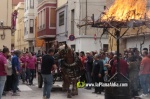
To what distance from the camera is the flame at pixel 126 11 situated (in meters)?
9.44

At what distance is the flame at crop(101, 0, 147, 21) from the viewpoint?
944 cm

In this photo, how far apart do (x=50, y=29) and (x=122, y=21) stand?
28505 mm

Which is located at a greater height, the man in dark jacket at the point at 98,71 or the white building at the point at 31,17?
the white building at the point at 31,17

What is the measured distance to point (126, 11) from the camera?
980 cm

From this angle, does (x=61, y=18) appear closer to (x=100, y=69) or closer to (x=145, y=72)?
(x=100, y=69)

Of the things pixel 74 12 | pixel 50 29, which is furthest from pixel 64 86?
pixel 50 29

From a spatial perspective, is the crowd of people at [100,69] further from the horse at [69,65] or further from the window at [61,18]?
the window at [61,18]

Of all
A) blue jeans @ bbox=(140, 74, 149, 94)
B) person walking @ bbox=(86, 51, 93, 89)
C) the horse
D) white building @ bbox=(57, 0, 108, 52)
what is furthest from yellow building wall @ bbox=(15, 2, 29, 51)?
blue jeans @ bbox=(140, 74, 149, 94)

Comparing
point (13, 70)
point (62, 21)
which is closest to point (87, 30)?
point (62, 21)

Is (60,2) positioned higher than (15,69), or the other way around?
(60,2)

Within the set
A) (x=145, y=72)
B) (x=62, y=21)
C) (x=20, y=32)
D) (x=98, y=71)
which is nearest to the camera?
(x=145, y=72)

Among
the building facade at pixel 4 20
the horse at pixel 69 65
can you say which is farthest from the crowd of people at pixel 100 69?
the building facade at pixel 4 20

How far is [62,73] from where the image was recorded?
45.6 ft

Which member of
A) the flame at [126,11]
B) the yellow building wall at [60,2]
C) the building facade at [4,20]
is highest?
the yellow building wall at [60,2]
